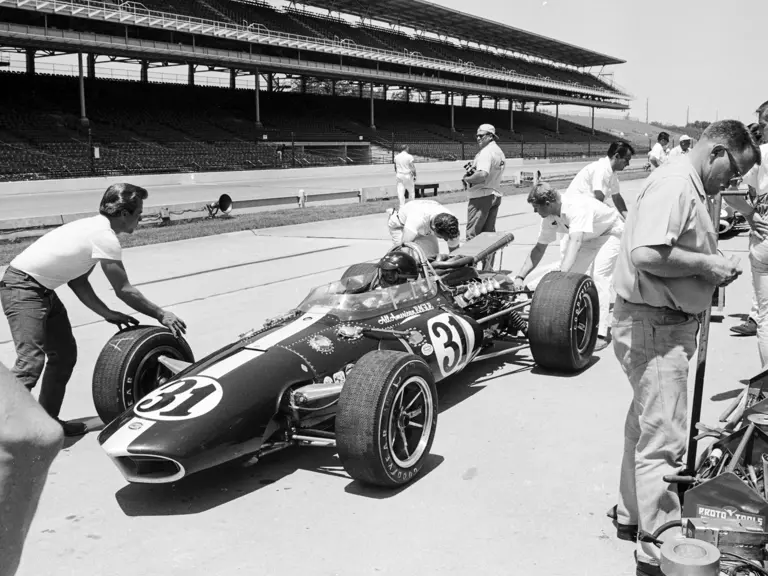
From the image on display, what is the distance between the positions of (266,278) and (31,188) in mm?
20909

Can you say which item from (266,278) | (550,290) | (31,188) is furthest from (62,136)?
(550,290)

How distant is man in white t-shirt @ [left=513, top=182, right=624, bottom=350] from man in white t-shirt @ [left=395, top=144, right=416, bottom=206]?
1179 cm

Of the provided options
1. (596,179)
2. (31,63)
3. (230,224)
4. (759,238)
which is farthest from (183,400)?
(31,63)

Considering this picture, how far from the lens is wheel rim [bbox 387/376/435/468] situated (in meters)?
4.20

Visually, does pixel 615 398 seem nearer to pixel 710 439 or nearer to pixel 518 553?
pixel 710 439

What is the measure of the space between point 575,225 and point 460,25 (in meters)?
60.9

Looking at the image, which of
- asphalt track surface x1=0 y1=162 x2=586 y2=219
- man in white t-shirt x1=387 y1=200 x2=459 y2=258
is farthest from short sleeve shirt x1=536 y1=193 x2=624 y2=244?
asphalt track surface x1=0 y1=162 x2=586 y2=219

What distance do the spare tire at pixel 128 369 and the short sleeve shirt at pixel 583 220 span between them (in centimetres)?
368

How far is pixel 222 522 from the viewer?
3.88 metres

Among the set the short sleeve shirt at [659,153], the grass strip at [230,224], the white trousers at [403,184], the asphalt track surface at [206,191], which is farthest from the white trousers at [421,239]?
the asphalt track surface at [206,191]

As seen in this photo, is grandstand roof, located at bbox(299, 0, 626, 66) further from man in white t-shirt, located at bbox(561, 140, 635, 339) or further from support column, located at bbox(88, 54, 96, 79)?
man in white t-shirt, located at bbox(561, 140, 635, 339)

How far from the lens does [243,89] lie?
50875mm

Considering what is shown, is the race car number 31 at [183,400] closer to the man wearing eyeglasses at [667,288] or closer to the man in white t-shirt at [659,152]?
the man wearing eyeglasses at [667,288]

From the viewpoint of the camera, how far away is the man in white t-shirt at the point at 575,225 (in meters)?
6.82
